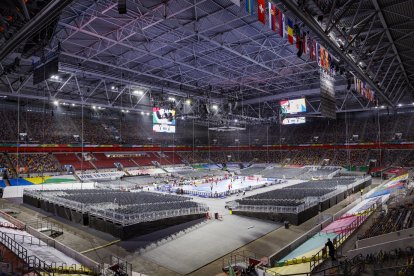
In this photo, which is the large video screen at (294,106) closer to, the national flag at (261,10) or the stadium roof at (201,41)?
the stadium roof at (201,41)

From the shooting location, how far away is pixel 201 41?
891 inches

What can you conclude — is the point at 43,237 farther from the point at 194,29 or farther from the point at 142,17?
the point at 194,29

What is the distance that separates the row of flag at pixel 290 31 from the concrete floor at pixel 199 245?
985 cm

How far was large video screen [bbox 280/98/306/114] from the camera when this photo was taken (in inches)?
1347

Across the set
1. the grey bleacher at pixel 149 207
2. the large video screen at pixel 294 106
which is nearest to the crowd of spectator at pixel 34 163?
the grey bleacher at pixel 149 207

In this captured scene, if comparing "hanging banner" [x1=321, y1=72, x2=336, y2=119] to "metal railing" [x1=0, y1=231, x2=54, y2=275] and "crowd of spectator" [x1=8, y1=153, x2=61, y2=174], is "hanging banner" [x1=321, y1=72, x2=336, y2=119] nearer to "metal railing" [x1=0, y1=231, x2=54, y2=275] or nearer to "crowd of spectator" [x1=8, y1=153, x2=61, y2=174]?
"metal railing" [x1=0, y1=231, x2=54, y2=275]

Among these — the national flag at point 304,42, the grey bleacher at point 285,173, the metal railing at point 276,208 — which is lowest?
the grey bleacher at point 285,173

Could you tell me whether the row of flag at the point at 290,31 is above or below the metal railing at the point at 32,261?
above

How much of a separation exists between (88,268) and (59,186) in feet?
83.6

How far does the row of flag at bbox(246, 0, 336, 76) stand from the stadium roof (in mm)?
647

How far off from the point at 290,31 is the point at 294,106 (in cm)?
2390

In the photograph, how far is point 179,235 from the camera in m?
15.7

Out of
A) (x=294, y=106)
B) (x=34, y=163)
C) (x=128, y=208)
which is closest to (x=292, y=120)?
(x=294, y=106)

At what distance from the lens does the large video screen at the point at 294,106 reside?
34.2 m
